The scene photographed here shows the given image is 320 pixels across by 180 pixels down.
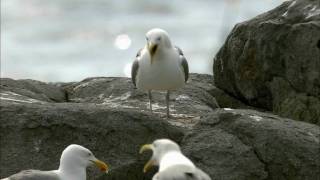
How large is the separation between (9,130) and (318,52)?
10.9 ft

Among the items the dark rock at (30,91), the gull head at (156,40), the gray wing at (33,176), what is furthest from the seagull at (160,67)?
the gray wing at (33,176)

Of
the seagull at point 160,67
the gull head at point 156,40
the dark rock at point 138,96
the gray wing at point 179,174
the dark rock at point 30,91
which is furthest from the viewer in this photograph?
the dark rock at point 138,96

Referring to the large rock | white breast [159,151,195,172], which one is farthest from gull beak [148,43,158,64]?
white breast [159,151,195,172]

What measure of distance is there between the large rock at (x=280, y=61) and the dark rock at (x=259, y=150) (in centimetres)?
141

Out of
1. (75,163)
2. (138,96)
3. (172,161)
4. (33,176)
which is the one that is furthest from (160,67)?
(172,161)

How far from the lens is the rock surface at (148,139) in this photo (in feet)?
29.0

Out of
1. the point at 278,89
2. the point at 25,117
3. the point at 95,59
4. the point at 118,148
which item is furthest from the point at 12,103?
the point at 95,59

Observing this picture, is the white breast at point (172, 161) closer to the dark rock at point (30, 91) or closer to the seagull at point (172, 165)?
the seagull at point (172, 165)

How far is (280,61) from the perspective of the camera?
10.8 meters

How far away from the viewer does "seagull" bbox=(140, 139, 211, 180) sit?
7.07m

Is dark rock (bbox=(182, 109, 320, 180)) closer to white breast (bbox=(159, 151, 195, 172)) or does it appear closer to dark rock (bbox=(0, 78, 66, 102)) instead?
white breast (bbox=(159, 151, 195, 172))

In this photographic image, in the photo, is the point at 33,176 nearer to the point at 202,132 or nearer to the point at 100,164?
the point at 100,164

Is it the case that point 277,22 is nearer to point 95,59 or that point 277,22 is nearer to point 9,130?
point 9,130

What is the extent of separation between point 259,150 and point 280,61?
2.09 meters
